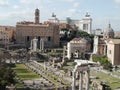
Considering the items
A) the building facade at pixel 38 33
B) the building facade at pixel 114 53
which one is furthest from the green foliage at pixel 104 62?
the building facade at pixel 38 33

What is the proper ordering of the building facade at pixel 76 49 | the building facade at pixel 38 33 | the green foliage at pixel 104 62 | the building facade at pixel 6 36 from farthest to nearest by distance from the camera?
the building facade at pixel 38 33 → the building facade at pixel 6 36 → the building facade at pixel 76 49 → the green foliage at pixel 104 62

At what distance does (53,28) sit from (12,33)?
959 cm

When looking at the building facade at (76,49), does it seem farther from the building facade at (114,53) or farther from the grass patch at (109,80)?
the grass patch at (109,80)

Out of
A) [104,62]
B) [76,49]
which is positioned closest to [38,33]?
[76,49]

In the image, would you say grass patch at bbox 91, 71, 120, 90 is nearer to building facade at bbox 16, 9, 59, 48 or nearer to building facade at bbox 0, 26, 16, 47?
building facade at bbox 16, 9, 59, 48

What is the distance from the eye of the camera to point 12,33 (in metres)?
76.3

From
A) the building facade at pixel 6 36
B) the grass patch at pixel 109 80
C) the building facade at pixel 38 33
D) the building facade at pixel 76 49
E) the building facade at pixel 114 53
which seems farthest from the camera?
the building facade at pixel 38 33

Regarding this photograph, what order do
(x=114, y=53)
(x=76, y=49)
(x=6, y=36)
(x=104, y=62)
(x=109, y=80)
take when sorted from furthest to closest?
(x=6, y=36)
(x=76, y=49)
(x=114, y=53)
(x=104, y=62)
(x=109, y=80)

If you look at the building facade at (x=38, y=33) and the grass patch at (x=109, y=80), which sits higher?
the building facade at (x=38, y=33)

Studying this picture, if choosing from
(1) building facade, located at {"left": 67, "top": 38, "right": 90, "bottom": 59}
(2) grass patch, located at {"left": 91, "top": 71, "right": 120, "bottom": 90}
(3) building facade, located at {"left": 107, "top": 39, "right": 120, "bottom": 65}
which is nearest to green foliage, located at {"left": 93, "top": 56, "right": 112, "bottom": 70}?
(3) building facade, located at {"left": 107, "top": 39, "right": 120, "bottom": 65}

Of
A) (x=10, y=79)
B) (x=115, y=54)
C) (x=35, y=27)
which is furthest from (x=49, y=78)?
(x=35, y=27)

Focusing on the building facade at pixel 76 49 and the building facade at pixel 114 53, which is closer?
the building facade at pixel 114 53

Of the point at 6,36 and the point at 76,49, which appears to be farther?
the point at 6,36

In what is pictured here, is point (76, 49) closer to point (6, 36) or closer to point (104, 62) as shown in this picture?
point (104, 62)
